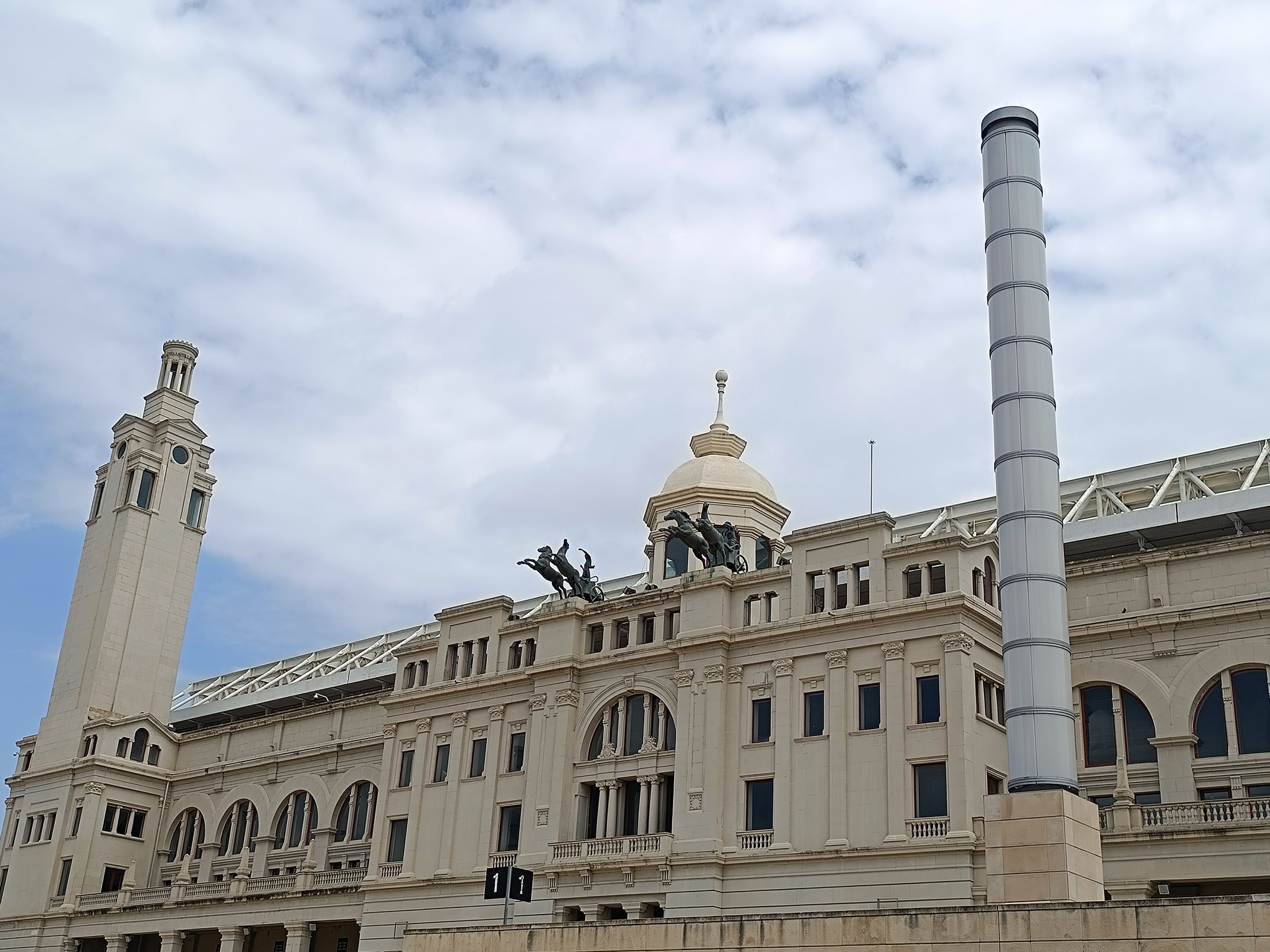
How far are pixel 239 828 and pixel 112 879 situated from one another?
9811 mm

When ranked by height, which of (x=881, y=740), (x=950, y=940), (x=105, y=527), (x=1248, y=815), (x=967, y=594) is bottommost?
(x=950, y=940)

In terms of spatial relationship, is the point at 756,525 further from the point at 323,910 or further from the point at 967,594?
the point at 323,910

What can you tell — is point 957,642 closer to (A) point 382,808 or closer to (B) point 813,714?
(B) point 813,714

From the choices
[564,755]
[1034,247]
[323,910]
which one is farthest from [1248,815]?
[323,910]

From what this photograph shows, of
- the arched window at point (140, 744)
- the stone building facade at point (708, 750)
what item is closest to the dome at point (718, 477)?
the stone building facade at point (708, 750)

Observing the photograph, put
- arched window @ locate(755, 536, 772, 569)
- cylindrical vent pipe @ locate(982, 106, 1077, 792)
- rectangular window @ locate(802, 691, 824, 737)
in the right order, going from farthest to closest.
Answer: arched window @ locate(755, 536, 772, 569), rectangular window @ locate(802, 691, 824, 737), cylindrical vent pipe @ locate(982, 106, 1077, 792)

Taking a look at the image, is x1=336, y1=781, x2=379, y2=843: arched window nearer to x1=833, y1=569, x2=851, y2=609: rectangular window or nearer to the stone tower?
the stone tower

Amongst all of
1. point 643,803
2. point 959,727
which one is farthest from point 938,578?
point 643,803

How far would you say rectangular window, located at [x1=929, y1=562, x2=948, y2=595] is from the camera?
5938 cm

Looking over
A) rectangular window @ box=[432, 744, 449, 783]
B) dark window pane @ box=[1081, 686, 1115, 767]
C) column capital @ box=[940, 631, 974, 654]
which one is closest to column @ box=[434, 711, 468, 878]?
rectangular window @ box=[432, 744, 449, 783]

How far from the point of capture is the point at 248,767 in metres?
92.5

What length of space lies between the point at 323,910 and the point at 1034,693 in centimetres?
4849

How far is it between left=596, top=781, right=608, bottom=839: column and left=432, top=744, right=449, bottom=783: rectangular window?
10.2 metres

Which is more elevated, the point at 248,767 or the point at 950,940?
the point at 248,767
